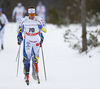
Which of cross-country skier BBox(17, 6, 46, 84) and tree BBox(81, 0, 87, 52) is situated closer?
cross-country skier BBox(17, 6, 46, 84)

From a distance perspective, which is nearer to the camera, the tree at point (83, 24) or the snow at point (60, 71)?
the snow at point (60, 71)

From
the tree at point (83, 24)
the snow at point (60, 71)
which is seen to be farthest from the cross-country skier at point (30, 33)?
the tree at point (83, 24)

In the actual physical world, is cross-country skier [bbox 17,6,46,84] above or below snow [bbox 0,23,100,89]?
above

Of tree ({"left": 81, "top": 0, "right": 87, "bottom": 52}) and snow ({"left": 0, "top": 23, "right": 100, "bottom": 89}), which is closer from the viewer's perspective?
snow ({"left": 0, "top": 23, "right": 100, "bottom": 89})

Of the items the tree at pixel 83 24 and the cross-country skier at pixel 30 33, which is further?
the tree at pixel 83 24

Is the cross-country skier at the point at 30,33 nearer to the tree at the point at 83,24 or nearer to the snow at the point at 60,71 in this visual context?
the snow at the point at 60,71

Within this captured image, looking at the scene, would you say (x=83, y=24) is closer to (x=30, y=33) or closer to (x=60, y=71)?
(x=60, y=71)

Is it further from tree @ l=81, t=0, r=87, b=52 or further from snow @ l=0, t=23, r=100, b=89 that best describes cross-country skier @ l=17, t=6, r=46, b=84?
tree @ l=81, t=0, r=87, b=52

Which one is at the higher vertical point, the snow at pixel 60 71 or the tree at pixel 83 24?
the tree at pixel 83 24

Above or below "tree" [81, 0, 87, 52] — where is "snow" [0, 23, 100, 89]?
below

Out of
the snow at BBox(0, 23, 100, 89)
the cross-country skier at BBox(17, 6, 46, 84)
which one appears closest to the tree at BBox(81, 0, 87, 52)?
the snow at BBox(0, 23, 100, 89)

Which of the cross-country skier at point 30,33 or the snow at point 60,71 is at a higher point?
the cross-country skier at point 30,33

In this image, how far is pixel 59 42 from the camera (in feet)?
54.6

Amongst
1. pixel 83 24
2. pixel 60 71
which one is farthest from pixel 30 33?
pixel 83 24
